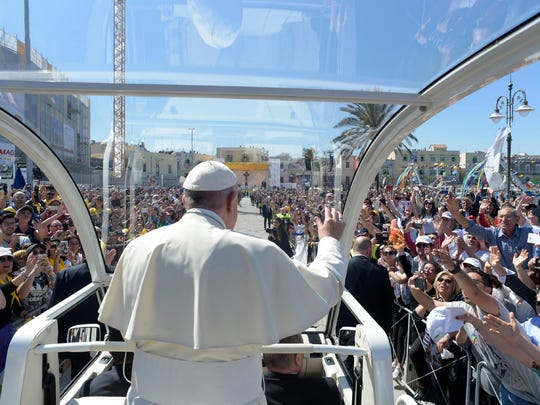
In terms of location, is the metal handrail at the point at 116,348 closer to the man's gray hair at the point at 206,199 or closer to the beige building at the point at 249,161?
the man's gray hair at the point at 206,199

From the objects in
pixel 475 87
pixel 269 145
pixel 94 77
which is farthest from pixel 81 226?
pixel 475 87

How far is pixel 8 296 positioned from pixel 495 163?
11.7 metres

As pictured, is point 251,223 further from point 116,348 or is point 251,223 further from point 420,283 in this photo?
point 420,283

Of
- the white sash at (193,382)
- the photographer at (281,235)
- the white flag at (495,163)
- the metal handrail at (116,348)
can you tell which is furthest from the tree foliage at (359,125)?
the white flag at (495,163)

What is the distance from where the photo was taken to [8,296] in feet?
15.1

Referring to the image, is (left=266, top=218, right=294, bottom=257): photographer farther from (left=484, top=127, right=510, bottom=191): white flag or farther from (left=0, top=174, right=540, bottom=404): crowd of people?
(left=484, top=127, right=510, bottom=191): white flag

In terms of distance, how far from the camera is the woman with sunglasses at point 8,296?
14.8ft

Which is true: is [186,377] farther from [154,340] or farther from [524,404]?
[524,404]

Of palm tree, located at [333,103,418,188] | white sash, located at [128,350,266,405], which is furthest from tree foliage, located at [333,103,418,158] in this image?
white sash, located at [128,350,266,405]

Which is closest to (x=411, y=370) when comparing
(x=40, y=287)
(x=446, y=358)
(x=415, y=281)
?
(x=446, y=358)

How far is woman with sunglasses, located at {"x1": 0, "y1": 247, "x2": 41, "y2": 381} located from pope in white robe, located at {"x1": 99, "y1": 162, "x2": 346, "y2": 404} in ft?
11.2

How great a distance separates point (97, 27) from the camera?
2.76m

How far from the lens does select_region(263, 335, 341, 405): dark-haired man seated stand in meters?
2.62

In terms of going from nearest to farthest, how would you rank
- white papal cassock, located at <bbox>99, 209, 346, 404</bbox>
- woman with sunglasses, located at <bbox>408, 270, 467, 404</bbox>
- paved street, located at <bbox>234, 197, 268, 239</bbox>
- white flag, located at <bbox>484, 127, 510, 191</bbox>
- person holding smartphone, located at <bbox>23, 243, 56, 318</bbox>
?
white papal cassock, located at <bbox>99, 209, 346, 404</bbox> → paved street, located at <bbox>234, 197, 268, 239</bbox> → woman with sunglasses, located at <bbox>408, 270, 467, 404</bbox> → person holding smartphone, located at <bbox>23, 243, 56, 318</bbox> → white flag, located at <bbox>484, 127, 510, 191</bbox>
